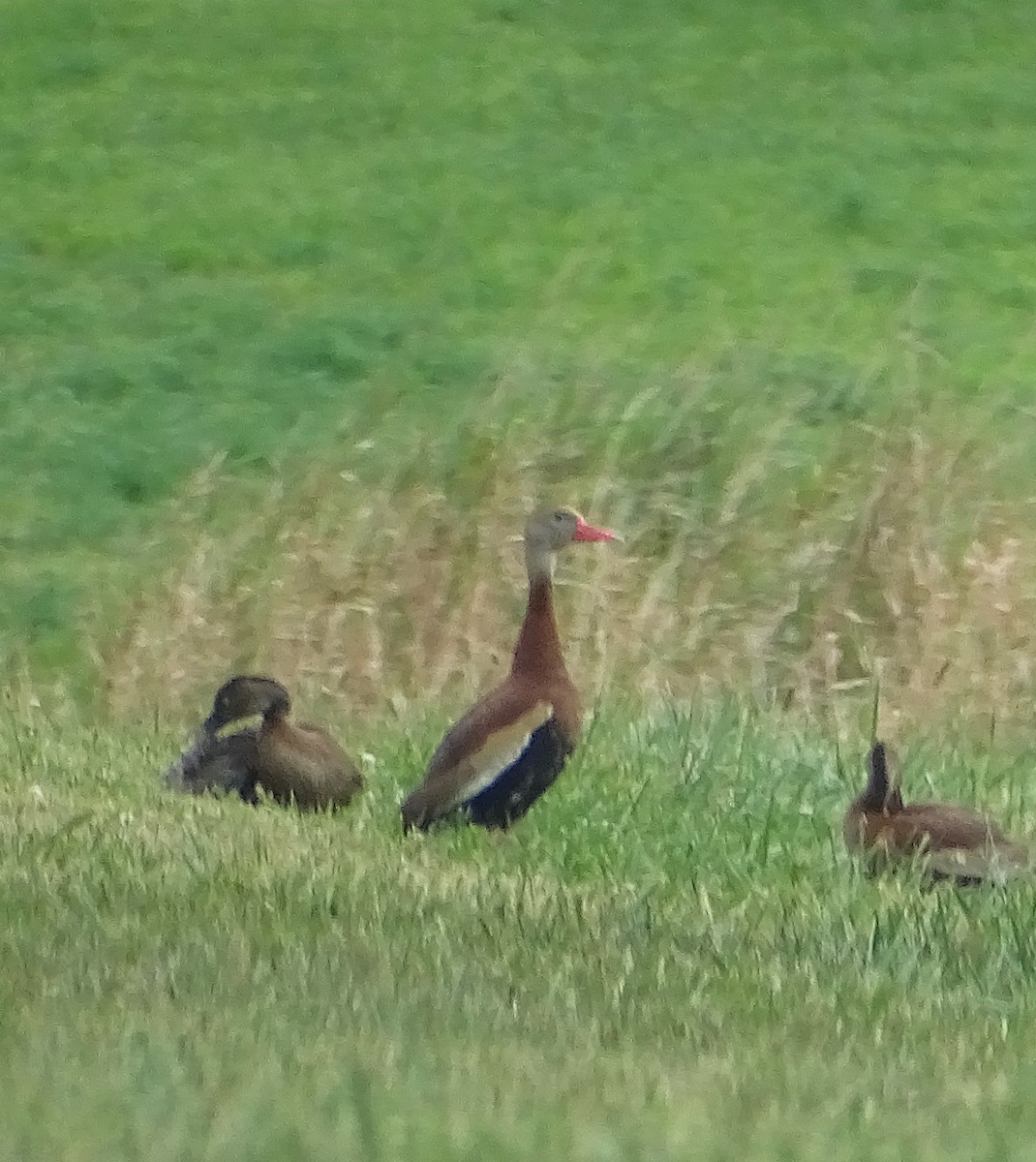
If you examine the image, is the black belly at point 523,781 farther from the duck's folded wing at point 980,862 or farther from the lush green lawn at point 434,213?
the lush green lawn at point 434,213

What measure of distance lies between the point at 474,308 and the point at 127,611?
1065cm

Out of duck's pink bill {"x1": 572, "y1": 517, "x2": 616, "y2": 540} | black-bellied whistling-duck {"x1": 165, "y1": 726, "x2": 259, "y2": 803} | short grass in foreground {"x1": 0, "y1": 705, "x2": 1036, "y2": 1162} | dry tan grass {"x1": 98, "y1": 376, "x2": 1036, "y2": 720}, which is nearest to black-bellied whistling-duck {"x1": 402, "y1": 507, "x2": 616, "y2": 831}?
short grass in foreground {"x1": 0, "y1": 705, "x2": 1036, "y2": 1162}

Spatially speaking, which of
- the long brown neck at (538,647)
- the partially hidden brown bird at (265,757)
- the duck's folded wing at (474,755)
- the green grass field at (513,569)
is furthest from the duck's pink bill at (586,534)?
the partially hidden brown bird at (265,757)

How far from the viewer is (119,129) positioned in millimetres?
25719

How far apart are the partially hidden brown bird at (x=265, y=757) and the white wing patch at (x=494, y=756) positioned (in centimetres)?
78

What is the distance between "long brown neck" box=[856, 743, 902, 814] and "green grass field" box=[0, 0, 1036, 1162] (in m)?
0.28

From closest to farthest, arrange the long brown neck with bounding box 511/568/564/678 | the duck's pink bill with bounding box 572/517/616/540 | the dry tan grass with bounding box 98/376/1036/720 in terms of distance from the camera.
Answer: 1. the long brown neck with bounding box 511/568/564/678
2. the duck's pink bill with bounding box 572/517/616/540
3. the dry tan grass with bounding box 98/376/1036/720

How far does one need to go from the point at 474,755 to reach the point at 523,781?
16 centimetres

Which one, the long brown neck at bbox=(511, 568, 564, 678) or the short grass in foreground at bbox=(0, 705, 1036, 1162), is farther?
the long brown neck at bbox=(511, 568, 564, 678)

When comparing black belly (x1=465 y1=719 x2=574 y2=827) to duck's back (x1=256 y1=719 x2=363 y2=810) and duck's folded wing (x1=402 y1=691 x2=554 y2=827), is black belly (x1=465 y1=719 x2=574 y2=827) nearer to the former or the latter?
duck's folded wing (x1=402 y1=691 x2=554 y2=827)

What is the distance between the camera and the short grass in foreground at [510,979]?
4.59 m

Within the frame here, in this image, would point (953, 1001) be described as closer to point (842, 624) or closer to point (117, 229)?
point (842, 624)

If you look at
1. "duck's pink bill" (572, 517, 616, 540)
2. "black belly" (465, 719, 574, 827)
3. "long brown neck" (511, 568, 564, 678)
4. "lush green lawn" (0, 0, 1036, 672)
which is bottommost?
"lush green lawn" (0, 0, 1036, 672)

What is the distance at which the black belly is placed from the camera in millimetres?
7770
